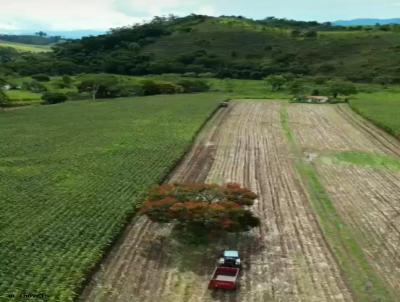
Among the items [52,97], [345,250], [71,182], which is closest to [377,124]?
[71,182]

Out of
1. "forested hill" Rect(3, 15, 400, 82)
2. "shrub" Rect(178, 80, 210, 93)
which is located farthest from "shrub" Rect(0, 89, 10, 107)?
"forested hill" Rect(3, 15, 400, 82)

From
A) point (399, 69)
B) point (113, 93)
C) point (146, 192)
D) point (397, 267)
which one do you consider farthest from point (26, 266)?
point (399, 69)

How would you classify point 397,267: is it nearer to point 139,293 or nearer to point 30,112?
point 139,293

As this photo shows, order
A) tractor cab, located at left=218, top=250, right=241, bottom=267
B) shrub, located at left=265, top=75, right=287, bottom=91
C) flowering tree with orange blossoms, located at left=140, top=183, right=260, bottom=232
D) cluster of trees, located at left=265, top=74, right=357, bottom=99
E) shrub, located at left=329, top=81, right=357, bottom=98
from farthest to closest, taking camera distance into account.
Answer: shrub, located at left=265, top=75, right=287, bottom=91, cluster of trees, located at left=265, top=74, right=357, bottom=99, shrub, located at left=329, top=81, right=357, bottom=98, flowering tree with orange blossoms, located at left=140, top=183, right=260, bottom=232, tractor cab, located at left=218, top=250, right=241, bottom=267

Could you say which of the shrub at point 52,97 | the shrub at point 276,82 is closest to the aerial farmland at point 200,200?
the shrub at point 52,97

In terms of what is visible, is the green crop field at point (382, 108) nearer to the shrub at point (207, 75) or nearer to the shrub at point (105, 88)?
the shrub at point (105, 88)

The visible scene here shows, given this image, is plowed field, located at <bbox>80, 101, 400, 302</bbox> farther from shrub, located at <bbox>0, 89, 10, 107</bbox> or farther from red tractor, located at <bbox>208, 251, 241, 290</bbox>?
shrub, located at <bbox>0, 89, 10, 107</bbox>

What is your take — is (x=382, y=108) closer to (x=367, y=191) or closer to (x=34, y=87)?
(x=367, y=191)
